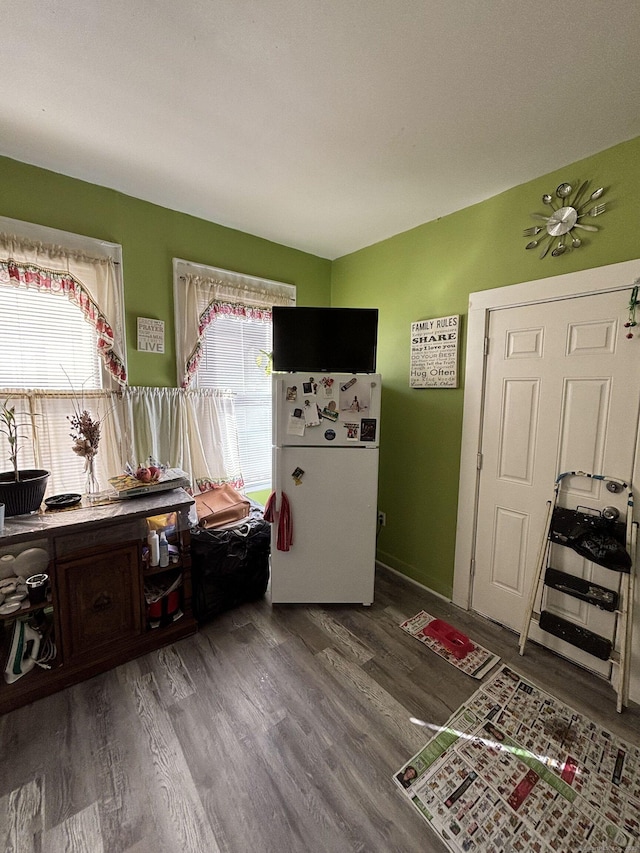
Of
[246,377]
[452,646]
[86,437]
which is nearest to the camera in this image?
[86,437]

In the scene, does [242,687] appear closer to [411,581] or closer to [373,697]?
[373,697]

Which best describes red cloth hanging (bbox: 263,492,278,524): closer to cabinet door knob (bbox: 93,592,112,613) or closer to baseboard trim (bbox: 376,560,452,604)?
cabinet door knob (bbox: 93,592,112,613)

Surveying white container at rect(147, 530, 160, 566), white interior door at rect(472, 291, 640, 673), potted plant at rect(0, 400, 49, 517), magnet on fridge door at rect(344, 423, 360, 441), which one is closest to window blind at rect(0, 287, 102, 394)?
potted plant at rect(0, 400, 49, 517)

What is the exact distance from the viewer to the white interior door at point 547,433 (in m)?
1.71

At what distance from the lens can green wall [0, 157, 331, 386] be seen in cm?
188

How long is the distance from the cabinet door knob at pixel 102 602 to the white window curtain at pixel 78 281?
4.00 ft

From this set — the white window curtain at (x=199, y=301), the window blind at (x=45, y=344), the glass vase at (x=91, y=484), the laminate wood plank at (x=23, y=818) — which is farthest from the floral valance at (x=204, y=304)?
the laminate wood plank at (x=23, y=818)

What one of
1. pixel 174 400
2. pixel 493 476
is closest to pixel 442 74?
pixel 493 476

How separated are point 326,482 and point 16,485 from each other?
5.17 feet

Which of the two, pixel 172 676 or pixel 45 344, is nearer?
pixel 172 676

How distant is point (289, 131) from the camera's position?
1589 millimetres

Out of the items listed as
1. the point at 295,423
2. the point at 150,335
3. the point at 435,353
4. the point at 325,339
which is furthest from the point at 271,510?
the point at 435,353

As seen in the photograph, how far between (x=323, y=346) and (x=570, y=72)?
5.09ft

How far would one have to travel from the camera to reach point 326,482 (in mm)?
2230
